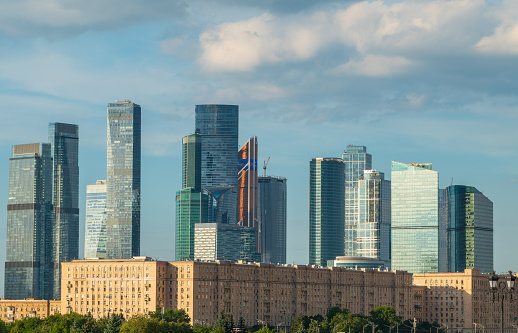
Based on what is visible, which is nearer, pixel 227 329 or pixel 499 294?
pixel 499 294

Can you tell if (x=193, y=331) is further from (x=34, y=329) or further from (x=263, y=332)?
(x=34, y=329)

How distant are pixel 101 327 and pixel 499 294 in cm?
13488

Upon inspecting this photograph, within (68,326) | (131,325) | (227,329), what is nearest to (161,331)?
(131,325)

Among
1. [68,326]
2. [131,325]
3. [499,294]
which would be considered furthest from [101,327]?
[499,294]

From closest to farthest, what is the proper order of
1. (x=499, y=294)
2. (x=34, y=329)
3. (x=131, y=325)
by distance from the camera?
(x=499, y=294), (x=131, y=325), (x=34, y=329)

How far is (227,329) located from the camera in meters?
183

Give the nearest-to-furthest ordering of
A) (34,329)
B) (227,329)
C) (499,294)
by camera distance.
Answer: (499,294)
(227,329)
(34,329)

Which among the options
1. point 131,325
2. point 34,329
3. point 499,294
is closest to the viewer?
point 499,294

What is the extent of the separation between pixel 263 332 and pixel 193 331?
1627cm

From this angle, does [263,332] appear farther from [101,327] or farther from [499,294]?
[499,294]

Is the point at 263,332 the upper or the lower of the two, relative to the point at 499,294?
lower

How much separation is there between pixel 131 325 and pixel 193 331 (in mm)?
26498

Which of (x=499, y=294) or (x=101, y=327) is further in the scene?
(x=101, y=327)

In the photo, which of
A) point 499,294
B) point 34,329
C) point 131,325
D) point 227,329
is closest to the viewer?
point 499,294
